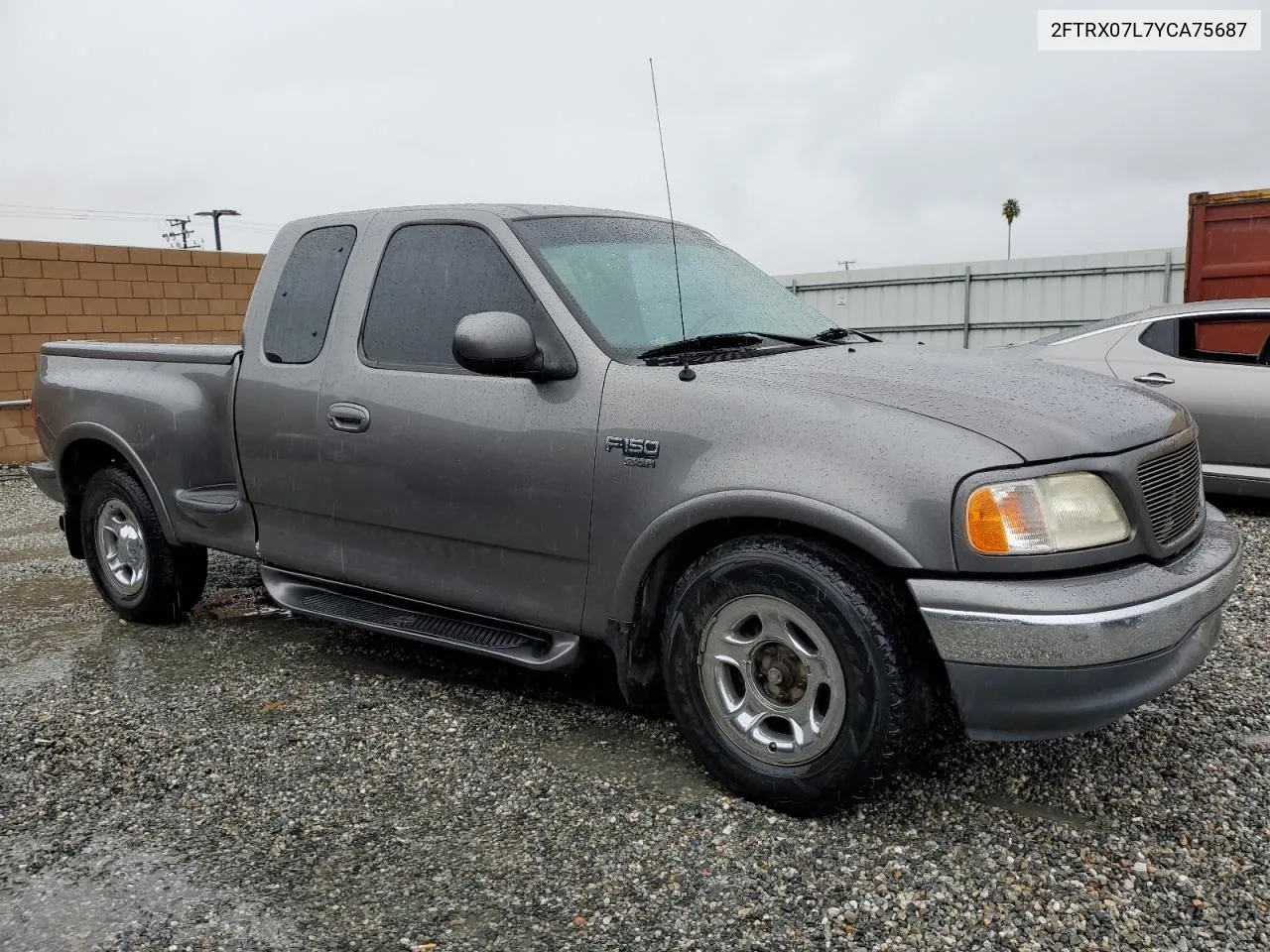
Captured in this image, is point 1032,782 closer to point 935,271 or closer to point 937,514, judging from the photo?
point 937,514

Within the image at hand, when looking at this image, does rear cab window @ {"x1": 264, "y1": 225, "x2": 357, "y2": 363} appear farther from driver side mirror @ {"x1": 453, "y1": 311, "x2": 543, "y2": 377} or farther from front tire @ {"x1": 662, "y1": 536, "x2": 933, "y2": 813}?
front tire @ {"x1": 662, "y1": 536, "x2": 933, "y2": 813}

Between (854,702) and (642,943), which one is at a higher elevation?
(854,702)

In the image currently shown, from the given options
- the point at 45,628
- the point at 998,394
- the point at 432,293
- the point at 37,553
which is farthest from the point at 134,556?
the point at 998,394

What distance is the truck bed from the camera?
4.79 metres

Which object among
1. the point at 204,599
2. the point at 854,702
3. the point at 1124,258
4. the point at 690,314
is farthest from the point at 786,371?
the point at 1124,258

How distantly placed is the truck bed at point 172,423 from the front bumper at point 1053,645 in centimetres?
310

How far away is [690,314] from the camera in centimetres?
383

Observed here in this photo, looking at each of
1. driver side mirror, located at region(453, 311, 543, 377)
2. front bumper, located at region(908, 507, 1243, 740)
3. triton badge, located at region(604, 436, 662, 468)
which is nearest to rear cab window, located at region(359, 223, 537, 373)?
driver side mirror, located at region(453, 311, 543, 377)

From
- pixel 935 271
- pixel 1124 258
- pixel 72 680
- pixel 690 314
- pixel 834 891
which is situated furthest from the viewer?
pixel 935 271

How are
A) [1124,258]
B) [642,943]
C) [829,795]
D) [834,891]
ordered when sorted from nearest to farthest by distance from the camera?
1. [642,943]
2. [834,891]
3. [829,795]
4. [1124,258]

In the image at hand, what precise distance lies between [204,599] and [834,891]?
14.6ft

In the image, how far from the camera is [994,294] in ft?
62.6

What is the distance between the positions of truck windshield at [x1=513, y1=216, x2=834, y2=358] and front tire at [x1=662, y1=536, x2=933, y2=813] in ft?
2.96

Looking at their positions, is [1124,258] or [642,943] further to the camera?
[1124,258]
